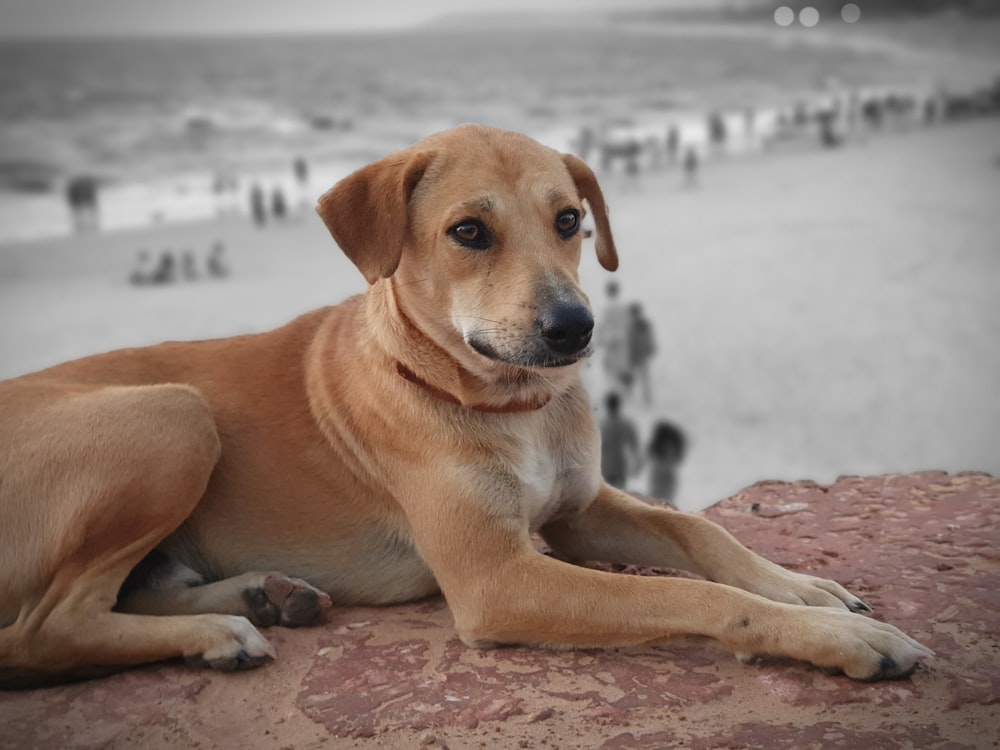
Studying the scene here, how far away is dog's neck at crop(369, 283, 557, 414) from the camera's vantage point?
412 centimetres

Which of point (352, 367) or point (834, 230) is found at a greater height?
point (352, 367)

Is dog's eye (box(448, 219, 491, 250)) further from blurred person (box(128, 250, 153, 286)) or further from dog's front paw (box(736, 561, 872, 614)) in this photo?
blurred person (box(128, 250, 153, 286))

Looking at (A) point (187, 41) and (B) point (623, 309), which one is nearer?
(B) point (623, 309)

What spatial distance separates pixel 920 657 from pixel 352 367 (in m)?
2.39

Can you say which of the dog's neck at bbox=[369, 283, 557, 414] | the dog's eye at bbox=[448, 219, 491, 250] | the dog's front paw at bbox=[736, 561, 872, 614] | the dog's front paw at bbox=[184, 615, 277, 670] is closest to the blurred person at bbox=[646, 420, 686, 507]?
the dog's front paw at bbox=[736, 561, 872, 614]

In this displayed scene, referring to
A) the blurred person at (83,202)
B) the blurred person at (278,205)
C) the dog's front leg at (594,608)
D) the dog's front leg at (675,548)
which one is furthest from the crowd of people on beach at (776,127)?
the dog's front leg at (594,608)

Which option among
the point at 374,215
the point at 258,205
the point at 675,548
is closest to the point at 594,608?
the point at 675,548

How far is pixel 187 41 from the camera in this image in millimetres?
24875

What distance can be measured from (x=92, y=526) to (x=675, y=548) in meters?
2.27

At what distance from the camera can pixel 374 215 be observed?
4.06 m

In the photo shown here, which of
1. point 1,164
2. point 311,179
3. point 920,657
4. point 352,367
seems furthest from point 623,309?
point 1,164

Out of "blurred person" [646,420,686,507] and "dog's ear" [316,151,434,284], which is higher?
"dog's ear" [316,151,434,284]

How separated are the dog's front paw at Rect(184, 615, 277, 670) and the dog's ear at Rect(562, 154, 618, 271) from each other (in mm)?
2102

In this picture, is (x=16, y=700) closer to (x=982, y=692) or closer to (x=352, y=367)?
(x=352, y=367)
